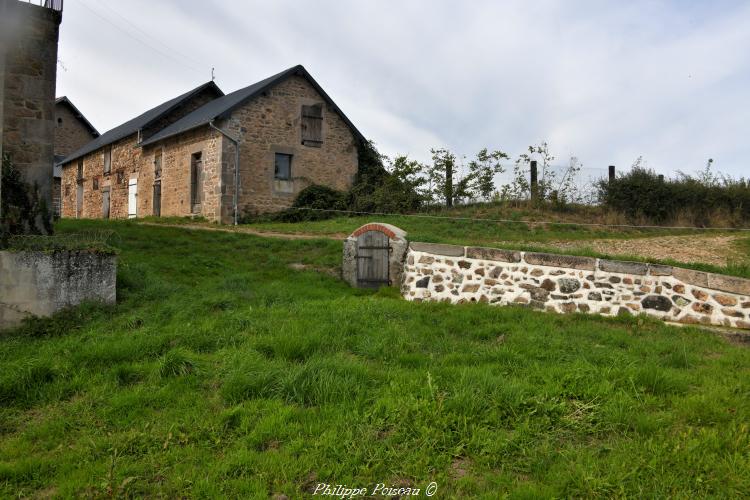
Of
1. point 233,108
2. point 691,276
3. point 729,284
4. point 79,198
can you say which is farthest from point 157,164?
point 729,284

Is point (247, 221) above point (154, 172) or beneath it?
beneath

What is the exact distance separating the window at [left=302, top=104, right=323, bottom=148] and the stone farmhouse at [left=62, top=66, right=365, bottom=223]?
1.5 inches

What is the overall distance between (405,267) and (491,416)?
202 inches

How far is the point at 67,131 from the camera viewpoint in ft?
115

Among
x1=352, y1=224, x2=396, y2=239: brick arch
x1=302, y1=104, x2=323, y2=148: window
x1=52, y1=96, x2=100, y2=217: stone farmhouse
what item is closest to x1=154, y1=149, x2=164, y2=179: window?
x1=302, y1=104, x2=323, y2=148: window

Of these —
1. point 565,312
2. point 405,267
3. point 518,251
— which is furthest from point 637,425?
point 405,267

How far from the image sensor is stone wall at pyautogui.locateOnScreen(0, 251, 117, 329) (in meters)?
6.89

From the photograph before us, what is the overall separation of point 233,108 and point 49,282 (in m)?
13.1

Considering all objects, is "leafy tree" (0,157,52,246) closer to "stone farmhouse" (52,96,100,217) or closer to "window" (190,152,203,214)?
"window" (190,152,203,214)

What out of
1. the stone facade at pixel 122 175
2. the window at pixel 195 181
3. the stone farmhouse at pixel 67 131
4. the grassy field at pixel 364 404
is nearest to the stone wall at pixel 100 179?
the stone facade at pixel 122 175

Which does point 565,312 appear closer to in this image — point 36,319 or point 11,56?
point 36,319

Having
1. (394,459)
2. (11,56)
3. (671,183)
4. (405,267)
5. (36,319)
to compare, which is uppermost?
(11,56)

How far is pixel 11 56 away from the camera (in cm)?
947

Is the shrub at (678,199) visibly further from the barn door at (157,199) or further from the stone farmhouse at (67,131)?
the stone farmhouse at (67,131)
